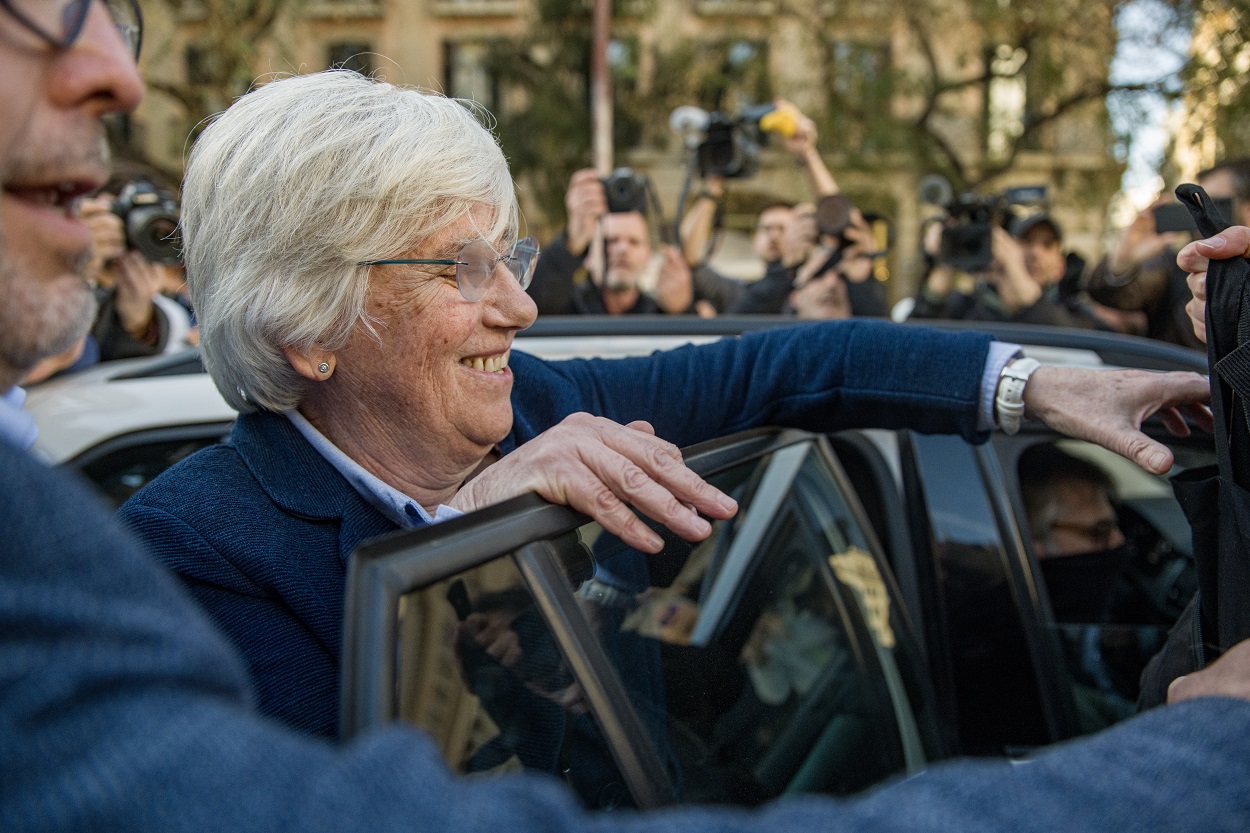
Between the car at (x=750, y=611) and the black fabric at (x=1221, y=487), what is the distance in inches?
20.7

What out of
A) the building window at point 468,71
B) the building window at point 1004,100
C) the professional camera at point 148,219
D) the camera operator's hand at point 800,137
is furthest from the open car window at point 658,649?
the building window at point 468,71

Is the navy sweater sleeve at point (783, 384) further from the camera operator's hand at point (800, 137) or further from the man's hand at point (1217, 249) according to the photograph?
the camera operator's hand at point (800, 137)

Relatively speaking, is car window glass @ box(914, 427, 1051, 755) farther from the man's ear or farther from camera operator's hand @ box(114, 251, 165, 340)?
camera operator's hand @ box(114, 251, 165, 340)

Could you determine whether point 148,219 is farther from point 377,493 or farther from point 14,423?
point 14,423

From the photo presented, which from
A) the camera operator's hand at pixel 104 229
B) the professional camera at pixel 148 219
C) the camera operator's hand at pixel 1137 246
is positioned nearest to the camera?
the professional camera at pixel 148 219

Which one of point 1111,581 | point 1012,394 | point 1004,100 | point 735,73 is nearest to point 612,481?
point 1012,394

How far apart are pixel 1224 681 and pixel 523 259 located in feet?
4.11

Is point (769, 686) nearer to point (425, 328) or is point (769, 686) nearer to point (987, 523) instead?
point (425, 328)

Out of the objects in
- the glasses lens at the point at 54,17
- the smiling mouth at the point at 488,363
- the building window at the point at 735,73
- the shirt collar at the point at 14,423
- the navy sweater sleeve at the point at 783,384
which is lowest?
the navy sweater sleeve at the point at 783,384

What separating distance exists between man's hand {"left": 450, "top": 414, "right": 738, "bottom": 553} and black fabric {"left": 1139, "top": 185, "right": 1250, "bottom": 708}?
0.62 metres

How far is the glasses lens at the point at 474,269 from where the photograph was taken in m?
1.61

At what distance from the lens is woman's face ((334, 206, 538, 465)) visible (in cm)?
159

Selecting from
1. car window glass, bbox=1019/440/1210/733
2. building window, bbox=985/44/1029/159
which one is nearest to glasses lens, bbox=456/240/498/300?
car window glass, bbox=1019/440/1210/733

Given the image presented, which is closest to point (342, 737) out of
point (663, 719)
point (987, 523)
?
point (663, 719)
